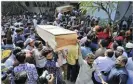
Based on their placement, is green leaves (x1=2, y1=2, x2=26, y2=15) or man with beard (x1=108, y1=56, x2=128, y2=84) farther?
green leaves (x1=2, y1=2, x2=26, y2=15)

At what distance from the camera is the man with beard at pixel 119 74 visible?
5539mm

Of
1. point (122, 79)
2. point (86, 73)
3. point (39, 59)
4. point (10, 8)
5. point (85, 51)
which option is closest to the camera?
point (122, 79)

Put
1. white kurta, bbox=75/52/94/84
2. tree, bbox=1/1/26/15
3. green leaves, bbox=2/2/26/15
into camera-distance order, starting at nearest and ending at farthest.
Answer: white kurta, bbox=75/52/94/84
tree, bbox=1/1/26/15
green leaves, bbox=2/2/26/15

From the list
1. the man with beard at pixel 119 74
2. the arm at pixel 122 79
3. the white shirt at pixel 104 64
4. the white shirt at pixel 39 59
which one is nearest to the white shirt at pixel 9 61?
the white shirt at pixel 39 59

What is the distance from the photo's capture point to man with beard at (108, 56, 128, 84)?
554 cm

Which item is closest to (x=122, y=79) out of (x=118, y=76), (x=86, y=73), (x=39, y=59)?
(x=118, y=76)

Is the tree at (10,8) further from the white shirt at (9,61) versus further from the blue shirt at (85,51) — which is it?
the white shirt at (9,61)

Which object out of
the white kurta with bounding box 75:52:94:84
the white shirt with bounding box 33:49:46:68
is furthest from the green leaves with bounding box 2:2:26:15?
the white kurta with bounding box 75:52:94:84

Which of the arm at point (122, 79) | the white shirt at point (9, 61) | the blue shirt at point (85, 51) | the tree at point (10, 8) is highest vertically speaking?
the white shirt at point (9, 61)

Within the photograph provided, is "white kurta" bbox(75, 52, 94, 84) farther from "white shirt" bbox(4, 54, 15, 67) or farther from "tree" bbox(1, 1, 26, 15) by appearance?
"tree" bbox(1, 1, 26, 15)

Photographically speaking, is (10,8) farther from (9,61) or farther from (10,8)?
(9,61)

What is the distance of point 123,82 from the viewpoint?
5520 millimetres

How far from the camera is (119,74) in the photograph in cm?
557

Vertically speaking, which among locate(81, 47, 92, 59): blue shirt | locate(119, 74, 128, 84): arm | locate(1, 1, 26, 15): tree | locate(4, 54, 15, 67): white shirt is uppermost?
locate(4, 54, 15, 67): white shirt
